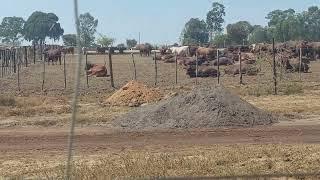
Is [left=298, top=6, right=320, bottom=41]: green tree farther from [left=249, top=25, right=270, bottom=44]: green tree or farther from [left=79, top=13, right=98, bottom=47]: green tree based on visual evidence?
[left=79, top=13, right=98, bottom=47]: green tree

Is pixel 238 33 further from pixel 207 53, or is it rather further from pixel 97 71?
pixel 97 71

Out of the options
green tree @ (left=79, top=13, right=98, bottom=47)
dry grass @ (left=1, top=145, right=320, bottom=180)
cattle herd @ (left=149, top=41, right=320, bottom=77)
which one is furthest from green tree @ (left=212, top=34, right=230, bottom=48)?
green tree @ (left=79, top=13, right=98, bottom=47)

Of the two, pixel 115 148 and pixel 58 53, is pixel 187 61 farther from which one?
pixel 115 148

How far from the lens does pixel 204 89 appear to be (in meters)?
17.9

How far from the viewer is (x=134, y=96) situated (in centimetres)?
2183

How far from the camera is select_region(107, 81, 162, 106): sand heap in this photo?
70.4 feet

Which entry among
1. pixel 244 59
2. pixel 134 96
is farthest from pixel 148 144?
pixel 244 59

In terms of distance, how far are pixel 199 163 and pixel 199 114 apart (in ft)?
21.2

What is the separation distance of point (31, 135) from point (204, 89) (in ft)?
17.5

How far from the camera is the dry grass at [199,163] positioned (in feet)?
31.6

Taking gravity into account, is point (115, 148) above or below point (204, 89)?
below

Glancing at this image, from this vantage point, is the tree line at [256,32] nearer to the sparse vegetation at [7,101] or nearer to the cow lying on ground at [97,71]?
the cow lying on ground at [97,71]

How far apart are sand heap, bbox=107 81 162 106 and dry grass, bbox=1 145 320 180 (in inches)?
358

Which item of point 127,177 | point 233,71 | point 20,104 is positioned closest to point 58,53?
point 233,71
